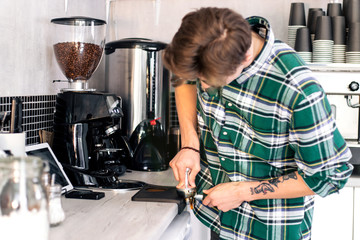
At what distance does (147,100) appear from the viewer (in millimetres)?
1952

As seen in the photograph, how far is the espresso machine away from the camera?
209 centimetres

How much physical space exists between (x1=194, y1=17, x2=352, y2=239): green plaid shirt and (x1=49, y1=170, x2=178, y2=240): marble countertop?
22 cm

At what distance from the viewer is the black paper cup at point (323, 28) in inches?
80.4

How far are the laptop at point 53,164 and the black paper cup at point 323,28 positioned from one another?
1.31m

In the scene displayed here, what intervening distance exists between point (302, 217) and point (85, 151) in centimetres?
75

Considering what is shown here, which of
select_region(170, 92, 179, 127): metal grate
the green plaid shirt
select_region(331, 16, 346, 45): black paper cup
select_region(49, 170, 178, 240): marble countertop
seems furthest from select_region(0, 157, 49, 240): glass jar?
select_region(331, 16, 346, 45): black paper cup

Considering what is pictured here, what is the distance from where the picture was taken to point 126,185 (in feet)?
5.00

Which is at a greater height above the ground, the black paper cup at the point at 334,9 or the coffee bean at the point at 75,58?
the black paper cup at the point at 334,9

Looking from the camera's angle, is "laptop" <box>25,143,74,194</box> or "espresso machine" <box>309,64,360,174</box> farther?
"espresso machine" <box>309,64,360,174</box>

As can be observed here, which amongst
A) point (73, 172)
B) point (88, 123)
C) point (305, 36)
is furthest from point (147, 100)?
point (305, 36)

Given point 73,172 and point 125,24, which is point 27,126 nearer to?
point 73,172

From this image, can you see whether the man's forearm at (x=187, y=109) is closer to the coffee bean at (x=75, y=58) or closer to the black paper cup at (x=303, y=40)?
the coffee bean at (x=75, y=58)

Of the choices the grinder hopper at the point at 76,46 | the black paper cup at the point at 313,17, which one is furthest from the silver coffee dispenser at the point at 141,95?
the black paper cup at the point at 313,17

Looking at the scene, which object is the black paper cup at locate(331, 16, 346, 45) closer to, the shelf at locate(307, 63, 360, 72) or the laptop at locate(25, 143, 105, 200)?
the shelf at locate(307, 63, 360, 72)
